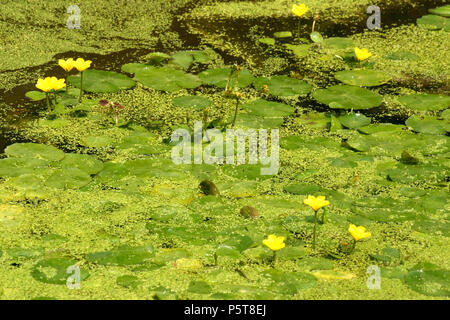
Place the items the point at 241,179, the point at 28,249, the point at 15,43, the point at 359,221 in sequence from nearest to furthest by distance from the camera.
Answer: the point at 28,249, the point at 359,221, the point at 241,179, the point at 15,43

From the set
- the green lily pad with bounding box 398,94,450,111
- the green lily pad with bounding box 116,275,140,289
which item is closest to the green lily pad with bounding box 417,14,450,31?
the green lily pad with bounding box 398,94,450,111

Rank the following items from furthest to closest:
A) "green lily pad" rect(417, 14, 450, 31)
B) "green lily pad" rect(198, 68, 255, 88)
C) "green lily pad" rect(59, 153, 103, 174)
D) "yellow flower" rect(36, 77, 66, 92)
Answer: "green lily pad" rect(417, 14, 450, 31) → "green lily pad" rect(198, 68, 255, 88) → "yellow flower" rect(36, 77, 66, 92) → "green lily pad" rect(59, 153, 103, 174)

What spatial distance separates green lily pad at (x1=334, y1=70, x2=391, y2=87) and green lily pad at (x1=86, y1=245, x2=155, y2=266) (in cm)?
167

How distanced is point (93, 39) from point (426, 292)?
A: 8.19 feet

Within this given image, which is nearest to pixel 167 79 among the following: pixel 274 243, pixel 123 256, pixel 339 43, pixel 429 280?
pixel 339 43

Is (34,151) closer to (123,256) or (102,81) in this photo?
(102,81)

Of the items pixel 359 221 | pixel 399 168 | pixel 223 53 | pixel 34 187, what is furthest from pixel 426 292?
pixel 223 53

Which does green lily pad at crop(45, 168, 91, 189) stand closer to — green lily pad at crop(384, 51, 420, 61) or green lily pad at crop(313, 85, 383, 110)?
green lily pad at crop(313, 85, 383, 110)

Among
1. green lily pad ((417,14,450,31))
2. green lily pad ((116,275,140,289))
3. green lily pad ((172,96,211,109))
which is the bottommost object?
green lily pad ((116,275,140,289))

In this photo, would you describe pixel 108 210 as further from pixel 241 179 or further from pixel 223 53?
pixel 223 53

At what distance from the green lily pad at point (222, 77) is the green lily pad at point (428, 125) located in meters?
0.81

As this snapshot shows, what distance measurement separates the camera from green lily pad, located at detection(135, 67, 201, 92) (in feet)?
11.7

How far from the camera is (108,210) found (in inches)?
103

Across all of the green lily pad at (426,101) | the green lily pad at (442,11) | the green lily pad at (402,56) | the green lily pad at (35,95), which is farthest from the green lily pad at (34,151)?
the green lily pad at (442,11)
